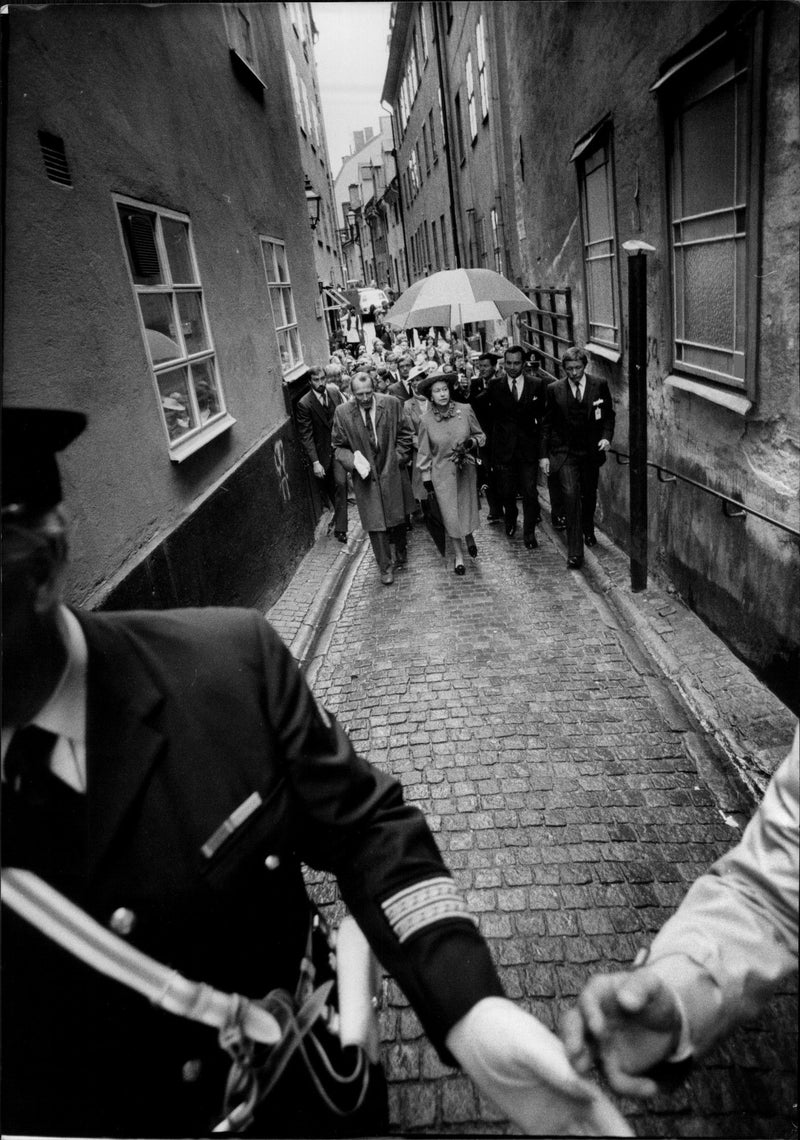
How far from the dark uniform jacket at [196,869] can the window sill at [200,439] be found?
32cm

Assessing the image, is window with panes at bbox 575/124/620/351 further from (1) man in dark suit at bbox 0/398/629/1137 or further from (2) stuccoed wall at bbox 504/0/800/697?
(1) man in dark suit at bbox 0/398/629/1137

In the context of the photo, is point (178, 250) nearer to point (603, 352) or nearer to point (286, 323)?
point (286, 323)

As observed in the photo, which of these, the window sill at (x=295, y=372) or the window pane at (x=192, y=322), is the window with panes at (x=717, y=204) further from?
the window pane at (x=192, y=322)

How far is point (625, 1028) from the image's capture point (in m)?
0.87

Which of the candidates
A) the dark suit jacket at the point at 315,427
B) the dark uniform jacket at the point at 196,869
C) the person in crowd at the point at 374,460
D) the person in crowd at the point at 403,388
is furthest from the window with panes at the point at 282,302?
the person in crowd at the point at 403,388

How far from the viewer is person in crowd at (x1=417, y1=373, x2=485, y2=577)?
285cm

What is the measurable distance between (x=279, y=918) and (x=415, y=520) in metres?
2.08

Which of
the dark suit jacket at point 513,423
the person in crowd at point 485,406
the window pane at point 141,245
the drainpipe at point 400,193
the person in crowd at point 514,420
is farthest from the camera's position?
the dark suit jacket at point 513,423

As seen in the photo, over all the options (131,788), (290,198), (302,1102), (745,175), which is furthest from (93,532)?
(745,175)

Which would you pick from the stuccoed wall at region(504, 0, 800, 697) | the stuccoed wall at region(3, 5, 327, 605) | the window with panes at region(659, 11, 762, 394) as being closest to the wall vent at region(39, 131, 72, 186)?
the stuccoed wall at region(3, 5, 327, 605)

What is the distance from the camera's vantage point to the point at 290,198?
1.66 metres

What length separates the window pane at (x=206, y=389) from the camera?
1.30 meters

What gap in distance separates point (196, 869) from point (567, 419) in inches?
144

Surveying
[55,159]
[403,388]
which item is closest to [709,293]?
[55,159]
